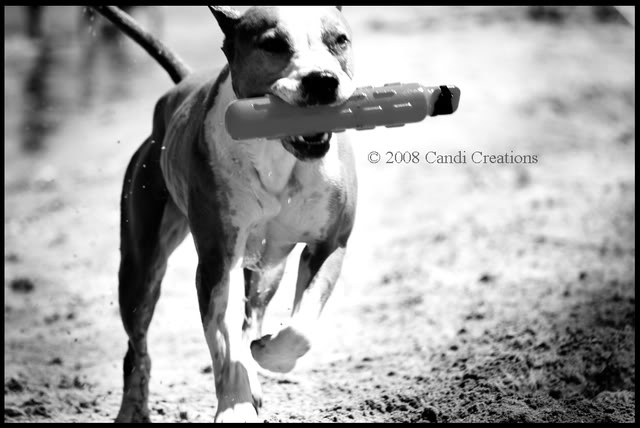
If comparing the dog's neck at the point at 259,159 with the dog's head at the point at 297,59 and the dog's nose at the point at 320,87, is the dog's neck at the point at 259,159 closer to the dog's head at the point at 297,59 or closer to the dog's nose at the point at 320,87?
the dog's head at the point at 297,59

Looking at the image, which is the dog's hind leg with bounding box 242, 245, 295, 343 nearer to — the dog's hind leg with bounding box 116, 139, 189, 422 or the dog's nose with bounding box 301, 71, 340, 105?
the dog's hind leg with bounding box 116, 139, 189, 422

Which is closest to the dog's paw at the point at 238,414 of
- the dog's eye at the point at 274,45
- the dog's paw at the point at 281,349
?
the dog's paw at the point at 281,349

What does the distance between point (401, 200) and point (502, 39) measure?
13.5 ft

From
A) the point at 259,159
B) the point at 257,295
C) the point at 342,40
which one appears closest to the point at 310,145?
the point at 259,159

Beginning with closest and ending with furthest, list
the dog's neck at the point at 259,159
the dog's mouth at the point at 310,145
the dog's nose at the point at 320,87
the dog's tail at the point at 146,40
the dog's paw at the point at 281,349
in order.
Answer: the dog's nose at the point at 320,87, the dog's mouth at the point at 310,145, the dog's paw at the point at 281,349, the dog's neck at the point at 259,159, the dog's tail at the point at 146,40

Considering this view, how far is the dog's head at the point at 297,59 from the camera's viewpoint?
351 centimetres

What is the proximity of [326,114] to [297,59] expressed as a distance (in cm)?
22

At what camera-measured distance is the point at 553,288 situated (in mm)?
6559

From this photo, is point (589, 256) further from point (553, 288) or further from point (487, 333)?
point (487, 333)

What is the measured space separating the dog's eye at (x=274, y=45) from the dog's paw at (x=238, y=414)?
1.31 meters

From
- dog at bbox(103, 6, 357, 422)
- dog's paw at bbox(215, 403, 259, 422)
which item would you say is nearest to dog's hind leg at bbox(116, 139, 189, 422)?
dog at bbox(103, 6, 357, 422)

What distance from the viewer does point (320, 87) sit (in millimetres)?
3492

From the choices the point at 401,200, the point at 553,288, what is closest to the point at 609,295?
the point at 553,288

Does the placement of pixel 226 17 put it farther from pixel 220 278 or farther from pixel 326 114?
pixel 220 278
